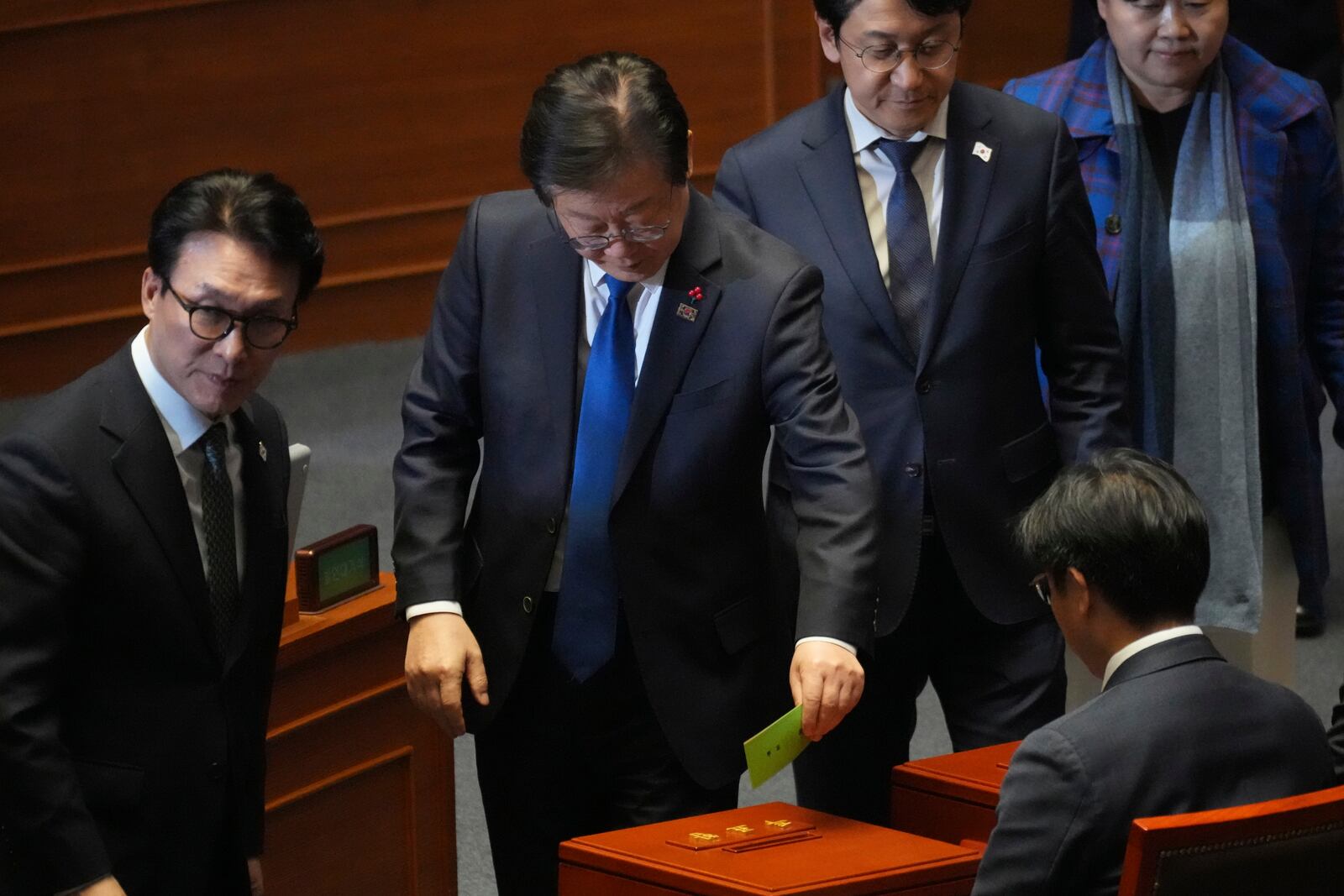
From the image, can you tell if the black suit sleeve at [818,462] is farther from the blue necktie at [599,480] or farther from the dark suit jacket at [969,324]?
the dark suit jacket at [969,324]

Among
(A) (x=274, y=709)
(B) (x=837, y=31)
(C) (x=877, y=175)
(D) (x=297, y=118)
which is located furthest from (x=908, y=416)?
(D) (x=297, y=118)

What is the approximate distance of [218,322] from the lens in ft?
7.66

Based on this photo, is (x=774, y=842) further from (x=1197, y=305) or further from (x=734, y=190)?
(x=1197, y=305)

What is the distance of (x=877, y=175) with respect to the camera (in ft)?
10.00

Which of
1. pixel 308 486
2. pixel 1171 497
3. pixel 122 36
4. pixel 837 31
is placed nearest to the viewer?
pixel 1171 497

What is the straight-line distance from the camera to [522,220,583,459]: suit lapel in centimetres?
261

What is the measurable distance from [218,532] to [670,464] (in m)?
0.57

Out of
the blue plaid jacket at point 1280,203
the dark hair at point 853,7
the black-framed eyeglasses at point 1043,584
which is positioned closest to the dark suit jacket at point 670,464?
the black-framed eyeglasses at point 1043,584

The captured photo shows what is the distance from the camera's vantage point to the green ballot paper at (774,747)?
7.41 feet

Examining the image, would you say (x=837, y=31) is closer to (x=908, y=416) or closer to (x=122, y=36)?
(x=908, y=416)

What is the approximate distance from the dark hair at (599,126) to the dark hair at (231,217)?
299mm

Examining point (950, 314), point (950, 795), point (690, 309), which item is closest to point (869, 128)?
point (950, 314)

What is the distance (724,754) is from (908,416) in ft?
2.07

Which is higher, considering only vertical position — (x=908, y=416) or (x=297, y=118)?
(x=297, y=118)
